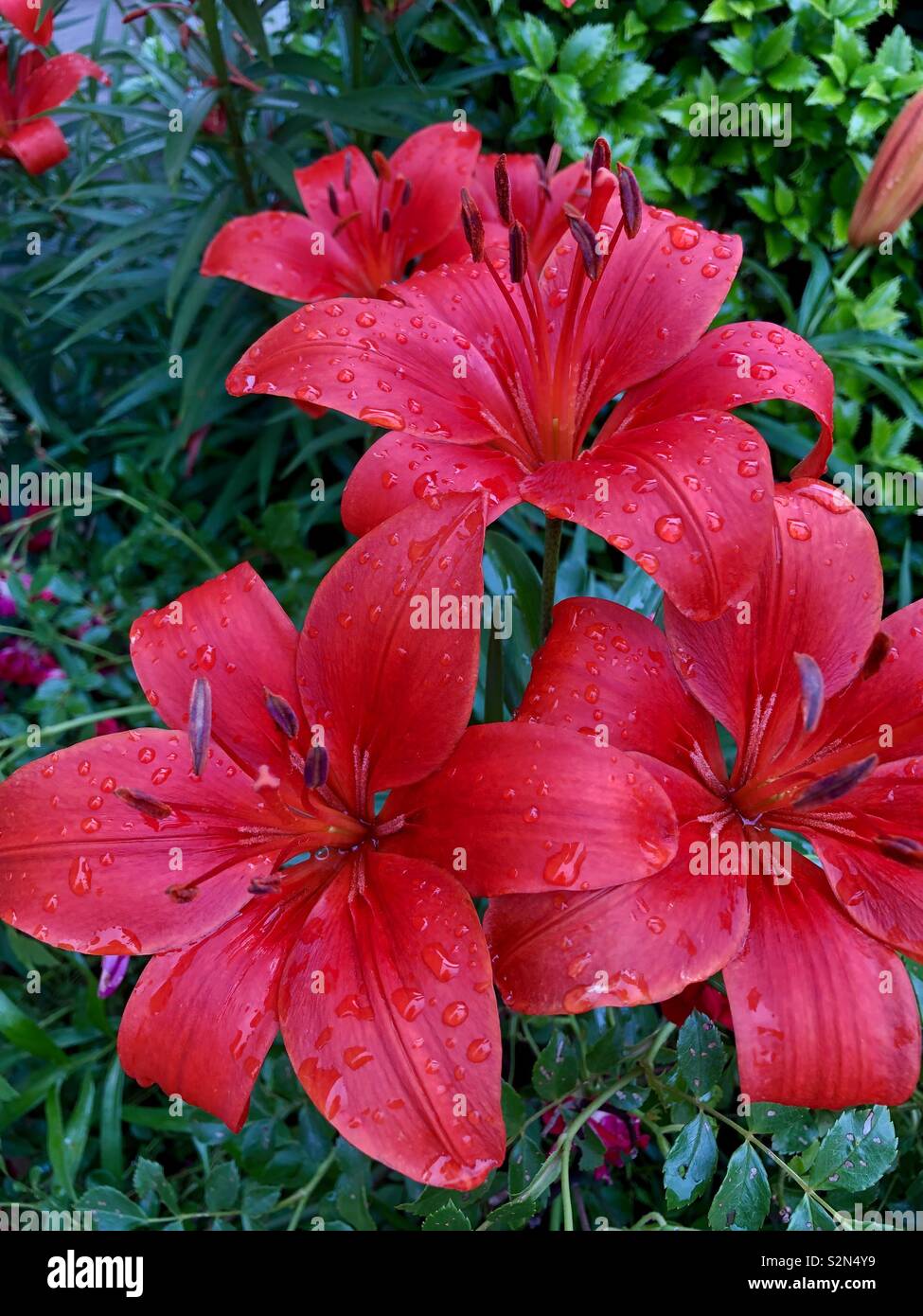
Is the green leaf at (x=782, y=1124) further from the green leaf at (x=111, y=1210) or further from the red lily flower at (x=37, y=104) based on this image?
the red lily flower at (x=37, y=104)

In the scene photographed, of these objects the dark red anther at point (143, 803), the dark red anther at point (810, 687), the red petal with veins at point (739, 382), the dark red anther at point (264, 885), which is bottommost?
the dark red anther at point (264, 885)

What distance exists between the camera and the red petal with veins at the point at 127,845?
646 mm

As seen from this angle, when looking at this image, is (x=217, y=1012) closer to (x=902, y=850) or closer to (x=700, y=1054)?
(x=700, y=1054)

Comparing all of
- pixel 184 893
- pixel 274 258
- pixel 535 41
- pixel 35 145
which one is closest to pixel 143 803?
pixel 184 893

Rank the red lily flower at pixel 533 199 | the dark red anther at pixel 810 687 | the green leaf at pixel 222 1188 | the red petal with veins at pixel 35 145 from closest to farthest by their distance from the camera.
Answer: the dark red anther at pixel 810 687 < the green leaf at pixel 222 1188 < the red lily flower at pixel 533 199 < the red petal with veins at pixel 35 145

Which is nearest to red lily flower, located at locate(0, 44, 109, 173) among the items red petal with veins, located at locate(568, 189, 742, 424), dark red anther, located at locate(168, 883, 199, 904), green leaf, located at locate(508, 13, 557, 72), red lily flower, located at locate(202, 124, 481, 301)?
red lily flower, located at locate(202, 124, 481, 301)

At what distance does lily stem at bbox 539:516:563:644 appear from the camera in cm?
73

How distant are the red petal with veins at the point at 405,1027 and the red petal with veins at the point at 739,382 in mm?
368

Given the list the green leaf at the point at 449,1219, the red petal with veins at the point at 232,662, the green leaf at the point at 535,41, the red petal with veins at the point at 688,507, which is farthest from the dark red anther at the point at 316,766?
the green leaf at the point at 535,41

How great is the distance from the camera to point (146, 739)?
694 mm

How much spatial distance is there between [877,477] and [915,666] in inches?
41.8

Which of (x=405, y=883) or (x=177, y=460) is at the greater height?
(x=177, y=460)

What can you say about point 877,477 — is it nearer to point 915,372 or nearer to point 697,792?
point 915,372
